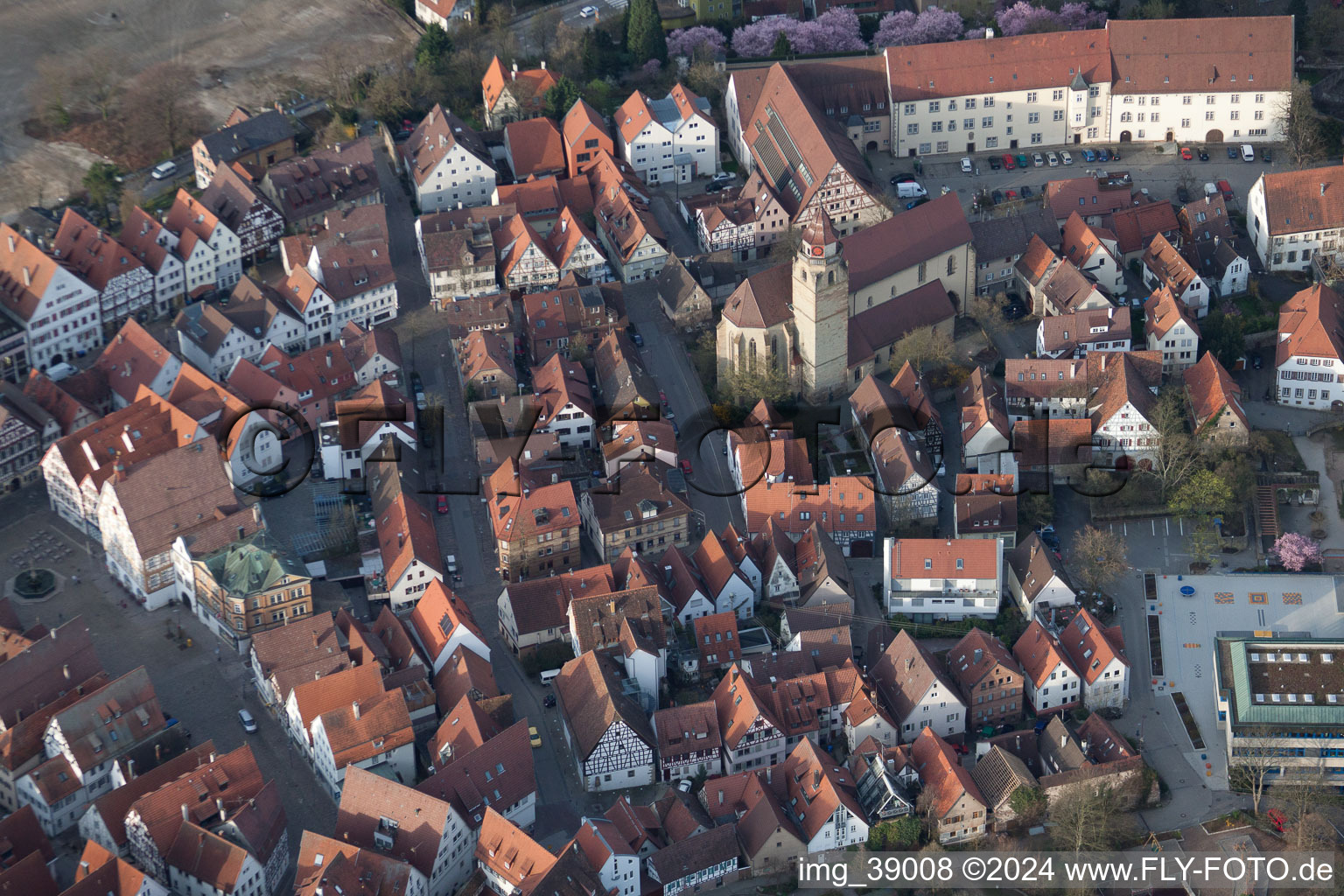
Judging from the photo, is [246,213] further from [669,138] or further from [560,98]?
[669,138]

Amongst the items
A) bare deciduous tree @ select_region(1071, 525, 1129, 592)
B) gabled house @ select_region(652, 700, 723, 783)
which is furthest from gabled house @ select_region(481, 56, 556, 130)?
gabled house @ select_region(652, 700, 723, 783)

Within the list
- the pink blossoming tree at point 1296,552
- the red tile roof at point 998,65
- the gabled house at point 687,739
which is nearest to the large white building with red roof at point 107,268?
the gabled house at point 687,739

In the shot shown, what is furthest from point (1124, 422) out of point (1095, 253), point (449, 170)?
point (449, 170)

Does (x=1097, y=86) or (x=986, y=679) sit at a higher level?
(x=1097, y=86)

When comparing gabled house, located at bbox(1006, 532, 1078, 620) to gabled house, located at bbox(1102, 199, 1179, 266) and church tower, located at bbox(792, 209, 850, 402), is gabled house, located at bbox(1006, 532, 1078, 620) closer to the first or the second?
church tower, located at bbox(792, 209, 850, 402)


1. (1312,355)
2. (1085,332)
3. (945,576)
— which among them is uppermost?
(1085,332)

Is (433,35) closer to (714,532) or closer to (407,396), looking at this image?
(407,396)
